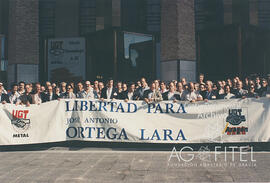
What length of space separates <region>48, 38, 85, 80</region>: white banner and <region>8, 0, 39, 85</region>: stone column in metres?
0.97

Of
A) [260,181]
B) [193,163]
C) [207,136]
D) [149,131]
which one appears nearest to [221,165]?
[193,163]

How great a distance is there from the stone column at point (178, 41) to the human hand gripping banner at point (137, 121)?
7.85m

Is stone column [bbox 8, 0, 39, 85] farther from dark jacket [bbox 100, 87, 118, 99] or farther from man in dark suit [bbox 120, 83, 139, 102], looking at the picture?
man in dark suit [bbox 120, 83, 139, 102]

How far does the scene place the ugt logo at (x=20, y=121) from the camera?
9.02 metres

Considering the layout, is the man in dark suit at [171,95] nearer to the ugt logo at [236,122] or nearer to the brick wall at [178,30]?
the ugt logo at [236,122]

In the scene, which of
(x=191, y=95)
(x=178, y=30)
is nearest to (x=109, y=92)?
(x=191, y=95)

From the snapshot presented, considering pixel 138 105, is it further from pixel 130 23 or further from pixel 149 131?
pixel 130 23

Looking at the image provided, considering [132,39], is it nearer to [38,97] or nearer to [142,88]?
[142,88]

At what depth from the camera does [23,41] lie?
1853 centimetres

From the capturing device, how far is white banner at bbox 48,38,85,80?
62.2 ft

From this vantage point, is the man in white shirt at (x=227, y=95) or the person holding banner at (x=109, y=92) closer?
the man in white shirt at (x=227, y=95)

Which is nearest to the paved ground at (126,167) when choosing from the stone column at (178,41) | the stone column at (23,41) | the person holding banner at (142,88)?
the person holding banner at (142,88)

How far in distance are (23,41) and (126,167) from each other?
14.5 metres

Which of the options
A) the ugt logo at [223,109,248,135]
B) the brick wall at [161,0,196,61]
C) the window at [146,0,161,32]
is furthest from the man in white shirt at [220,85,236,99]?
the window at [146,0,161,32]
